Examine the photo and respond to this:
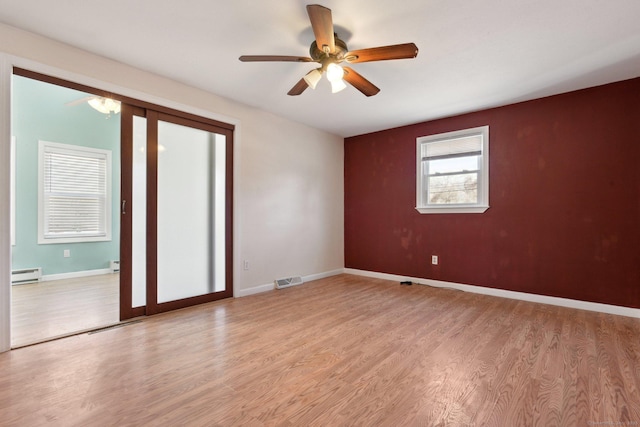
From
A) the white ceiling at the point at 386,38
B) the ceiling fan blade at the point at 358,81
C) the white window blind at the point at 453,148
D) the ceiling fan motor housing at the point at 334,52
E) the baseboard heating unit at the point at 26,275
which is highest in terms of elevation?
the white ceiling at the point at 386,38

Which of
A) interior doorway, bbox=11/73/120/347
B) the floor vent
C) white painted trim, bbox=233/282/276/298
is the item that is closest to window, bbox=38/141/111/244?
interior doorway, bbox=11/73/120/347

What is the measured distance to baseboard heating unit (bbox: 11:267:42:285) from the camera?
4.36 m

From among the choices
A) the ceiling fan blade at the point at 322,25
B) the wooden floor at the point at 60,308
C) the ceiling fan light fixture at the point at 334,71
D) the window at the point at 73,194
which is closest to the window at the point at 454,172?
the ceiling fan light fixture at the point at 334,71

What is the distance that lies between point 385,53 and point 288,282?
10.8 ft

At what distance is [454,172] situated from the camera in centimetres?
430

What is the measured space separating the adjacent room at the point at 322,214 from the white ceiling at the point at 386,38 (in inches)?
0.9

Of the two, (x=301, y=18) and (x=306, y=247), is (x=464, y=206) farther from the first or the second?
(x=301, y=18)

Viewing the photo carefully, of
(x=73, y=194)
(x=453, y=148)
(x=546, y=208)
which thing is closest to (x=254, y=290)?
(x=453, y=148)

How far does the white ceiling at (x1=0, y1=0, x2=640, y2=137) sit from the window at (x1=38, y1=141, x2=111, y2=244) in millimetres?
3191

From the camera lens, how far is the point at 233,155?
3.86m

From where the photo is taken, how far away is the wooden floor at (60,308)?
2.66 m

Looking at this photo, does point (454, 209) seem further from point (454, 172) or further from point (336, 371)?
point (336, 371)

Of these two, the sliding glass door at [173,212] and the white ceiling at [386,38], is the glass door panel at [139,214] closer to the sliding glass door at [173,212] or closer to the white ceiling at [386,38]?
the sliding glass door at [173,212]

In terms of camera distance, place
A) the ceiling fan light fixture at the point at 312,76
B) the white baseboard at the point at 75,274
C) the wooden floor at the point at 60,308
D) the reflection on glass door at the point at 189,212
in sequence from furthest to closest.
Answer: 1. the white baseboard at the point at 75,274
2. the reflection on glass door at the point at 189,212
3. the wooden floor at the point at 60,308
4. the ceiling fan light fixture at the point at 312,76
